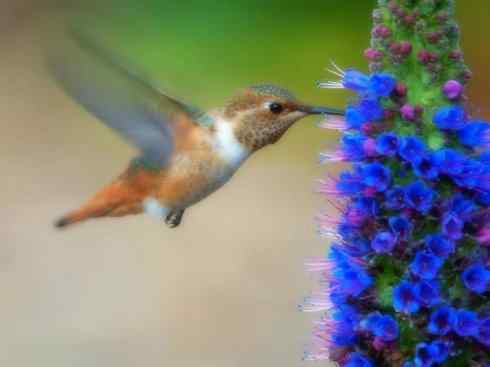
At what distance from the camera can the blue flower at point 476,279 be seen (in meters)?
3.73

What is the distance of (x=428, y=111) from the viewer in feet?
12.9

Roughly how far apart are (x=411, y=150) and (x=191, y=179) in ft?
4.50

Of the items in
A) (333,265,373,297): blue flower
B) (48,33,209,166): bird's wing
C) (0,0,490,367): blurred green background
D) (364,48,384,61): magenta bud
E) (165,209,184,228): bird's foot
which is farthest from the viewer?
(0,0,490,367): blurred green background

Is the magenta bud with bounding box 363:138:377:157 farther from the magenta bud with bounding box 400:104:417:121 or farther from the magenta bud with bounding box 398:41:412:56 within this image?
the magenta bud with bounding box 398:41:412:56

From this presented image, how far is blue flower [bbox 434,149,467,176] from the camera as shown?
3.79m

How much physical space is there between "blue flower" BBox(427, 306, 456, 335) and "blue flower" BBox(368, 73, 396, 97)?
75 centimetres

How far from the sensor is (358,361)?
12.7 ft

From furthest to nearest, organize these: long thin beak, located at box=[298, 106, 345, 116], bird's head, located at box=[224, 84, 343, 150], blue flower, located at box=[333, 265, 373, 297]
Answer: bird's head, located at box=[224, 84, 343, 150], long thin beak, located at box=[298, 106, 345, 116], blue flower, located at box=[333, 265, 373, 297]

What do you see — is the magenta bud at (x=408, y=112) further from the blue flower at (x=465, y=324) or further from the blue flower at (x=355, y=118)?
the blue flower at (x=465, y=324)

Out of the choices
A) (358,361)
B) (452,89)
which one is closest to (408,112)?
(452,89)

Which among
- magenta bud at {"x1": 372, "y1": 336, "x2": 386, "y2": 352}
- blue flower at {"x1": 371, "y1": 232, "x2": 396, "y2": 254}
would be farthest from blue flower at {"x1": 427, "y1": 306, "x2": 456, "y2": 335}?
blue flower at {"x1": 371, "y1": 232, "x2": 396, "y2": 254}

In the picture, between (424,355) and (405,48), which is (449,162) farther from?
(424,355)

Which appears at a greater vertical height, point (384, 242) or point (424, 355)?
point (384, 242)

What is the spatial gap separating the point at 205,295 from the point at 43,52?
631 centimetres
